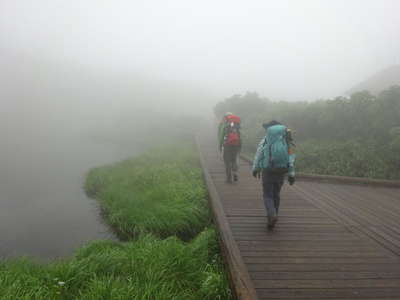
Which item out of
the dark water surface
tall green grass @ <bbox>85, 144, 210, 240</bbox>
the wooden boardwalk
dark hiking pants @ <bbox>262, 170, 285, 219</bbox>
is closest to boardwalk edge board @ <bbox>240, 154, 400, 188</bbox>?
the wooden boardwalk

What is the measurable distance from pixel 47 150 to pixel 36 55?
164 feet

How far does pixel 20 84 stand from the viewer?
4216 cm

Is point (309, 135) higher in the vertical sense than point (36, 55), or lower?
lower

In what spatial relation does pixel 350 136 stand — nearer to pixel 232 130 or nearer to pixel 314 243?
pixel 232 130

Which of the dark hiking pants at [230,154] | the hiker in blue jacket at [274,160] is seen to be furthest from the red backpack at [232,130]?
the hiker in blue jacket at [274,160]

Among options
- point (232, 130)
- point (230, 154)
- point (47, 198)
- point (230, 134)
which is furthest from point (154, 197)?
point (47, 198)

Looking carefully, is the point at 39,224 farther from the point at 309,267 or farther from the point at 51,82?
the point at 51,82

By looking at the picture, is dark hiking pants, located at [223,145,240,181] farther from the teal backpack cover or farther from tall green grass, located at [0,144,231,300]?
the teal backpack cover

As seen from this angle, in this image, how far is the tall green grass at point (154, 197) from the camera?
7562 mm

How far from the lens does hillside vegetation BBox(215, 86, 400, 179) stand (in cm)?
1070

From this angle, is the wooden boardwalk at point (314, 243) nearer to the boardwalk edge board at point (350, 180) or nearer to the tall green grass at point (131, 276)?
the tall green grass at point (131, 276)

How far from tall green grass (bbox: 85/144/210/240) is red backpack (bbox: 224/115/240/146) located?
1652mm

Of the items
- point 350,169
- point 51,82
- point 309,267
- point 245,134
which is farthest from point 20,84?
point 309,267

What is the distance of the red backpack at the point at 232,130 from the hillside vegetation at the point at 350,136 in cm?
372
